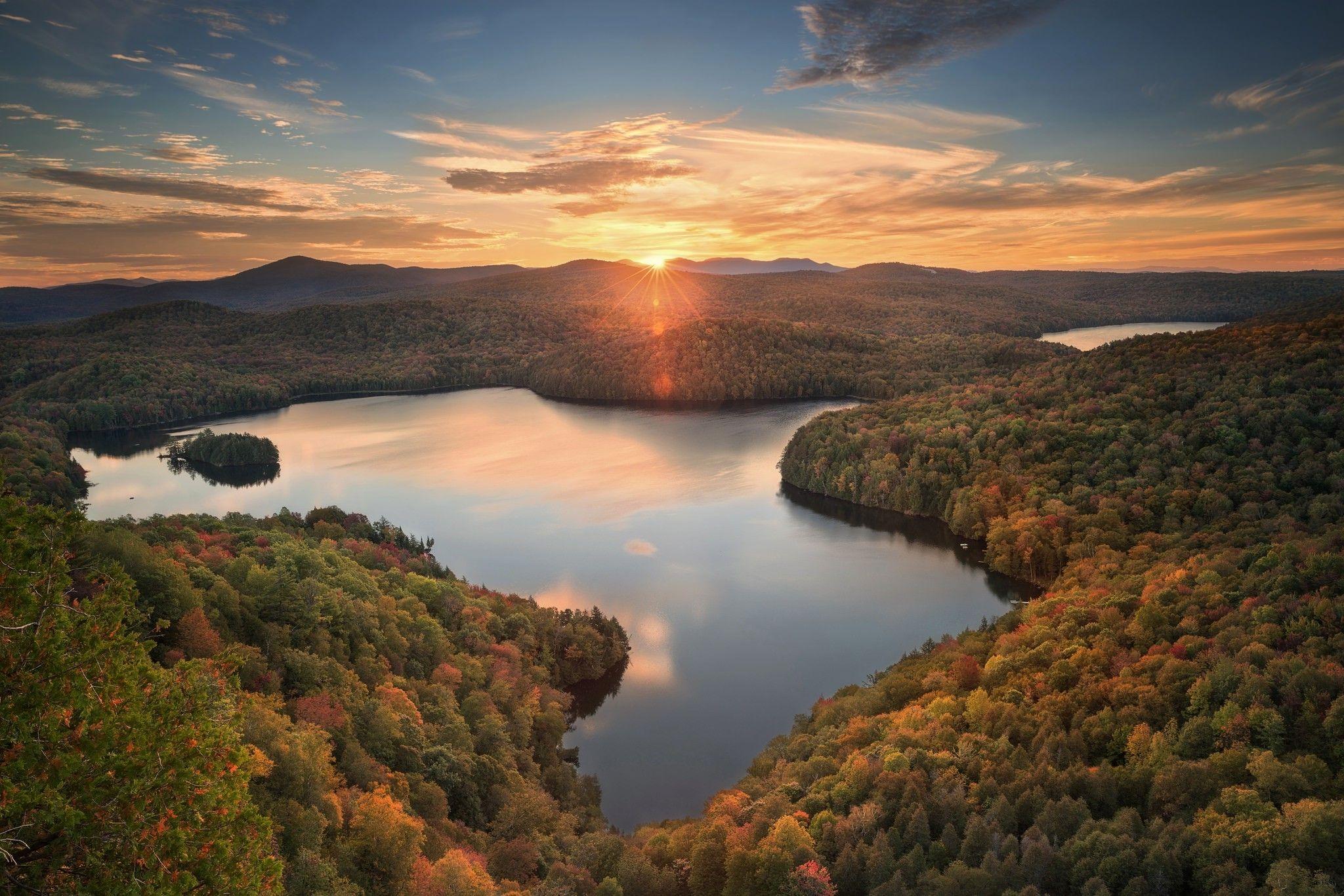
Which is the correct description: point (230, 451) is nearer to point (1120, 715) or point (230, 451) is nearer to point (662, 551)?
point (662, 551)

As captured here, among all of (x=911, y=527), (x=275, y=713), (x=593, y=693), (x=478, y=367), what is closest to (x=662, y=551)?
(x=593, y=693)

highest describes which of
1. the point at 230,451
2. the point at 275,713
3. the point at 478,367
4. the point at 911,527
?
the point at 478,367

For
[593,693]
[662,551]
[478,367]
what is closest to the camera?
[593,693]

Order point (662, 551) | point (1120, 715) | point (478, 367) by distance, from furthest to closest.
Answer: point (478, 367) < point (662, 551) < point (1120, 715)

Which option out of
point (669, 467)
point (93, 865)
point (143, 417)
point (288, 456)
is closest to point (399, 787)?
point (93, 865)

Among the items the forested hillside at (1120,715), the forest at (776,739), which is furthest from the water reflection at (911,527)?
the forest at (776,739)
